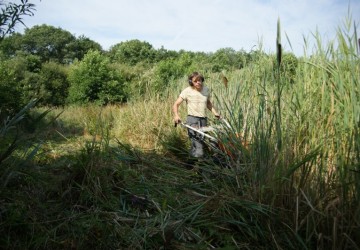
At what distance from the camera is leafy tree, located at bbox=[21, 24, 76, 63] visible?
45875mm

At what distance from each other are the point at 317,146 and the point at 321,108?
266 mm

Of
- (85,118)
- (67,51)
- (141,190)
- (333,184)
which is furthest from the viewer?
(67,51)

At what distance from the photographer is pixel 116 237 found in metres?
1.99

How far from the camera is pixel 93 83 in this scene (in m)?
14.2

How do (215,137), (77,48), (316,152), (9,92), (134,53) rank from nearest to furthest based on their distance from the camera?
(316,152) < (215,137) < (9,92) < (134,53) < (77,48)

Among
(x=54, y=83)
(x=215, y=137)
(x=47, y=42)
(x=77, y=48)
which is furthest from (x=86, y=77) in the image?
(x=47, y=42)

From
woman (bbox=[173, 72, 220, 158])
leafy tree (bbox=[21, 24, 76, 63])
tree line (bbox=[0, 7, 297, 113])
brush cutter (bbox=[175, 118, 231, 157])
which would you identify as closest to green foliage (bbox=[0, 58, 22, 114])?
tree line (bbox=[0, 7, 297, 113])

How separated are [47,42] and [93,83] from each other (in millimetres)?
38163

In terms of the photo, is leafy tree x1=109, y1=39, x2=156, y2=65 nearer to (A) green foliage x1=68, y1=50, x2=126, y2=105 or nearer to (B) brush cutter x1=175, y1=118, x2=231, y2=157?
(A) green foliage x1=68, y1=50, x2=126, y2=105

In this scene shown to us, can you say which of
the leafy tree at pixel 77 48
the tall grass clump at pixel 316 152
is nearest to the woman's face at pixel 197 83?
the tall grass clump at pixel 316 152

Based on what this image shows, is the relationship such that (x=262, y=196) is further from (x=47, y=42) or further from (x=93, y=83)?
(x=47, y=42)

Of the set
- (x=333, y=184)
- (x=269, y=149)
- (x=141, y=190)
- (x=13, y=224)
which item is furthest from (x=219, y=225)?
(x=13, y=224)

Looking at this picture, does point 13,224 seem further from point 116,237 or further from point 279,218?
point 279,218

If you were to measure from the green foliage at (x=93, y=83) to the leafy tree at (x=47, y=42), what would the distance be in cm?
3456
